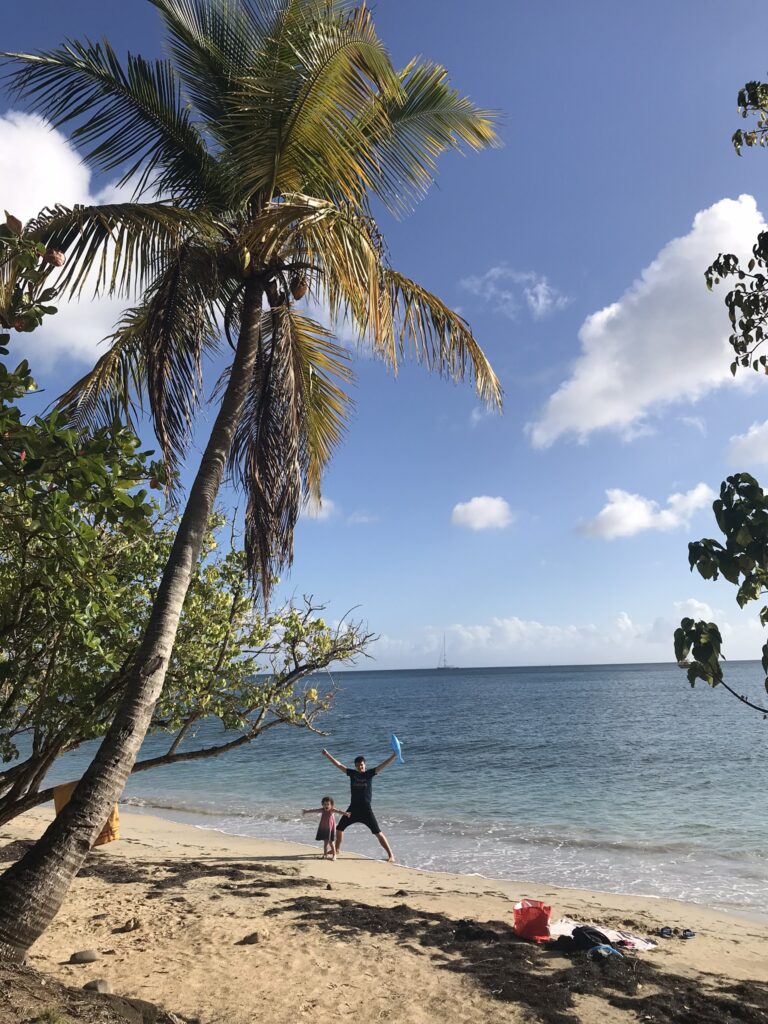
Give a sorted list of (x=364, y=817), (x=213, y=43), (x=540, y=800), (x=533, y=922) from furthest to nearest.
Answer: (x=540, y=800) → (x=364, y=817) → (x=533, y=922) → (x=213, y=43)

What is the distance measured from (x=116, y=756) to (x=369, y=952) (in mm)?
4258

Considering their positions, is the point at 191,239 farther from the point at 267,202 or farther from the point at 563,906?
the point at 563,906

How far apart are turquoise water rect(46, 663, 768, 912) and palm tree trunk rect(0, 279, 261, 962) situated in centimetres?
1024

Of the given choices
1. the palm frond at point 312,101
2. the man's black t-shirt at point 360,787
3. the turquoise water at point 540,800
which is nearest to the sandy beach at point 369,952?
the man's black t-shirt at point 360,787

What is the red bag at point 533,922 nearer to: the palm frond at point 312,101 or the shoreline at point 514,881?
the shoreline at point 514,881

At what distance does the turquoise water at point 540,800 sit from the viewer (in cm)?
1353

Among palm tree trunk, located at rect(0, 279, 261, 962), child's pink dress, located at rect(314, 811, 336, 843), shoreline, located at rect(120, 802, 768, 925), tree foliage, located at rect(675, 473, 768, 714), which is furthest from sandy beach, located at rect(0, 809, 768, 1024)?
tree foliage, located at rect(675, 473, 768, 714)

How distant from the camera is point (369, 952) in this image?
724 centimetres

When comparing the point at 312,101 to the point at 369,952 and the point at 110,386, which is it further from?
the point at 369,952

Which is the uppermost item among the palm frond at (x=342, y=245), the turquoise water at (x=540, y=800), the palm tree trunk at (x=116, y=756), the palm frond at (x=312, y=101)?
the palm frond at (x=312, y=101)

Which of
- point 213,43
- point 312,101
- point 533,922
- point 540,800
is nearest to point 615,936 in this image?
point 533,922

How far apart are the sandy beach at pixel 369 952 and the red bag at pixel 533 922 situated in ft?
0.64

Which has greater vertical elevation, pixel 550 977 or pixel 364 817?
pixel 550 977

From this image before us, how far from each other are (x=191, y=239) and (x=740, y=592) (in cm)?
545
